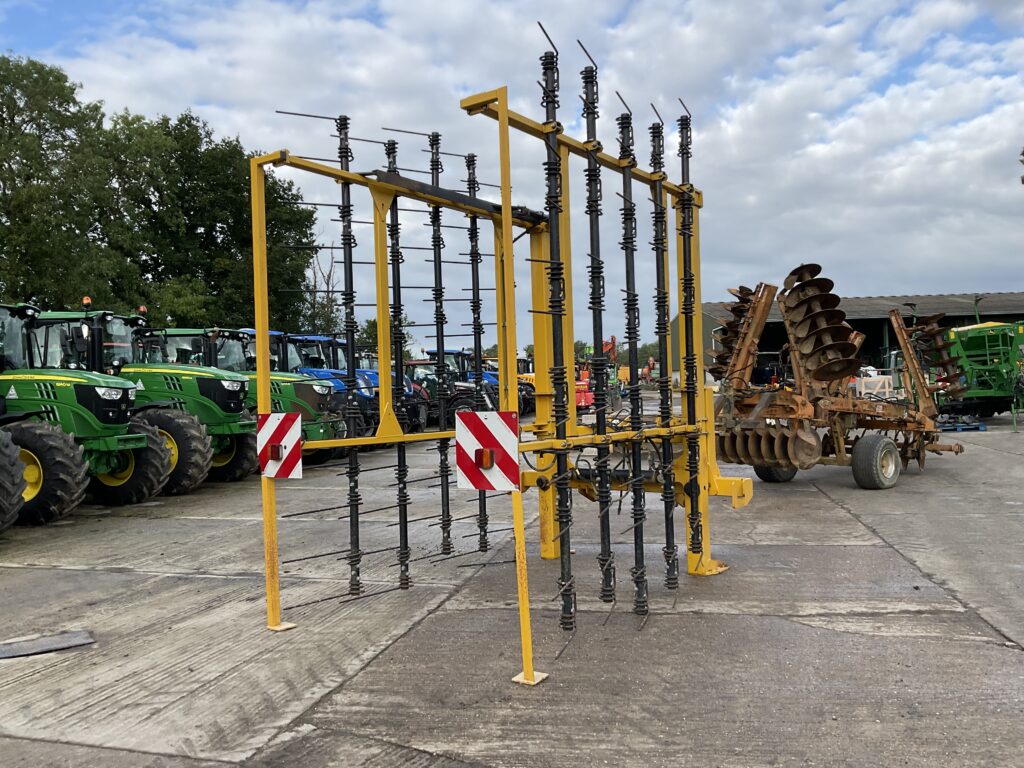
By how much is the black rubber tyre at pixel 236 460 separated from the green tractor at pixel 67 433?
217cm

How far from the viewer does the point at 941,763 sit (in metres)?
3.26

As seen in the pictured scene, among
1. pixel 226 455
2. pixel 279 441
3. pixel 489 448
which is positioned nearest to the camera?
pixel 489 448

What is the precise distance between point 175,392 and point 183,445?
4.84ft

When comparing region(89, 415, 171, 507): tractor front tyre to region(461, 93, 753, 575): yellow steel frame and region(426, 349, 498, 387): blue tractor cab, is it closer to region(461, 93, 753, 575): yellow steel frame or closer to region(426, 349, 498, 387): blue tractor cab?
region(426, 349, 498, 387): blue tractor cab

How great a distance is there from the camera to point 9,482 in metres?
7.71

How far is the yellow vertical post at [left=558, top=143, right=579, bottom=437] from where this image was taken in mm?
5281

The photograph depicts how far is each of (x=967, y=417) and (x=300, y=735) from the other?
22058 mm

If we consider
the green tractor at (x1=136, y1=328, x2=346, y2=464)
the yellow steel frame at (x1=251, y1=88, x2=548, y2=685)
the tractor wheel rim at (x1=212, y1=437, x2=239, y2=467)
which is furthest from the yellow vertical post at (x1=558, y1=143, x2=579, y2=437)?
the tractor wheel rim at (x1=212, y1=437, x2=239, y2=467)

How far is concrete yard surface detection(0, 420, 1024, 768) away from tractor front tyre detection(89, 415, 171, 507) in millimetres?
2484

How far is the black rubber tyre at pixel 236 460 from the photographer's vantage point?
13125 mm

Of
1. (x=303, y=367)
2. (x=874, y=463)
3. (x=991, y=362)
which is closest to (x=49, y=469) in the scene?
(x=303, y=367)

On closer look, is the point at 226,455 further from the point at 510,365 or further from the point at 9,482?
the point at 510,365

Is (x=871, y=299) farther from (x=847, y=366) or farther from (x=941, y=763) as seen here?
(x=941, y=763)

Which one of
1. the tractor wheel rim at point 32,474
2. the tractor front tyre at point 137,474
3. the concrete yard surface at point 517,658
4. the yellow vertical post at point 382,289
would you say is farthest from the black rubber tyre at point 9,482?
the yellow vertical post at point 382,289
